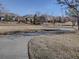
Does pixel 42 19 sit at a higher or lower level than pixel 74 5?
lower

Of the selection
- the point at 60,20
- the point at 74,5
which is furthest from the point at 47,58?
the point at 60,20

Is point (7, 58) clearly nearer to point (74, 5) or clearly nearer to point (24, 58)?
point (24, 58)

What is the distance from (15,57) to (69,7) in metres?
35.4

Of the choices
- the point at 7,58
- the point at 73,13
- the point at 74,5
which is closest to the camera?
the point at 7,58

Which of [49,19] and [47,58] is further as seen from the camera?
[49,19]

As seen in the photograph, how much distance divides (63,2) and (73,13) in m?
3.82

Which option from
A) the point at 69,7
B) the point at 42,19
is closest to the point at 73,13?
the point at 69,7

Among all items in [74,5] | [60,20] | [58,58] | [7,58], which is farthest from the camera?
[60,20]

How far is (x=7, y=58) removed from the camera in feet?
42.5

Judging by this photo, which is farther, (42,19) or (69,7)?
(42,19)

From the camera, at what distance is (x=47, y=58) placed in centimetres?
1193

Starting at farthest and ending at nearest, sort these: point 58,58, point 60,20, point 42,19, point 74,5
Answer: point 60,20 < point 42,19 < point 74,5 < point 58,58

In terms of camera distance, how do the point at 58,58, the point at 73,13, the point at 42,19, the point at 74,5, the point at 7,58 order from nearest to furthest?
the point at 58,58, the point at 7,58, the point at 74,5, the point at 73,13, the point at 42,19

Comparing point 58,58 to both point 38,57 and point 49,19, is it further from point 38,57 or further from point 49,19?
point 49,19
